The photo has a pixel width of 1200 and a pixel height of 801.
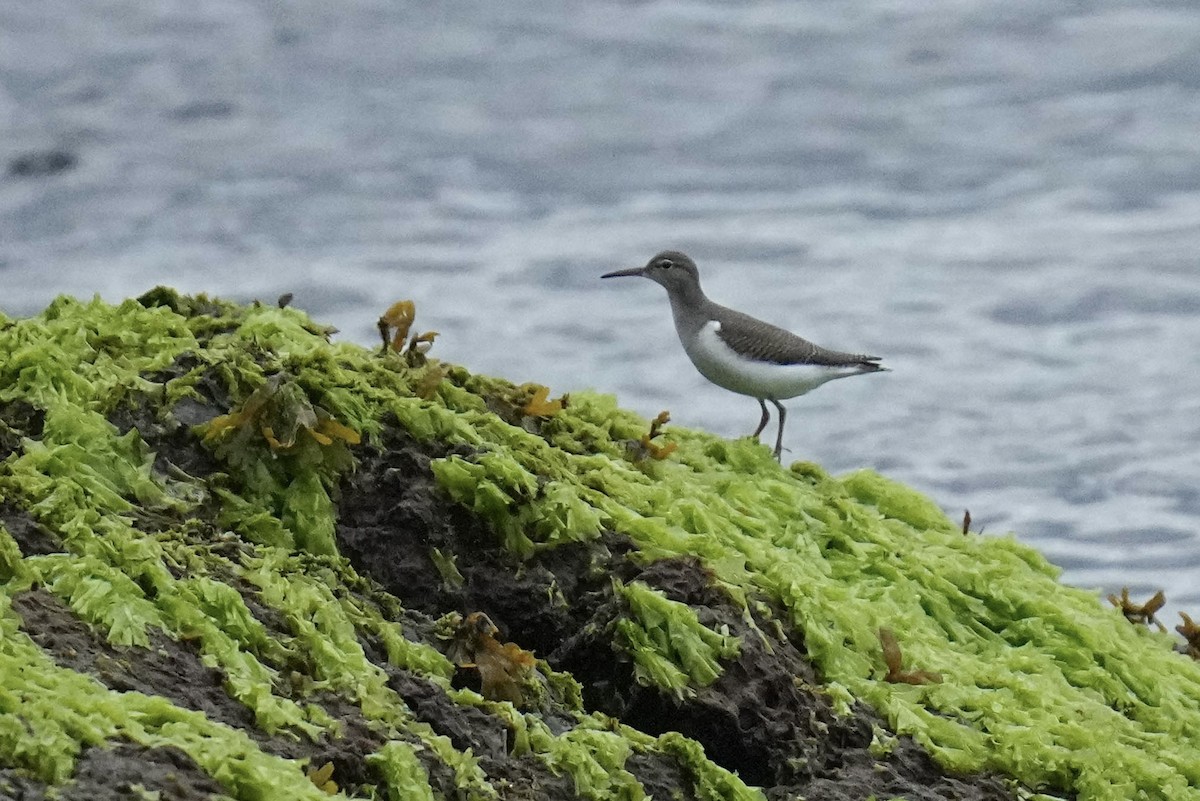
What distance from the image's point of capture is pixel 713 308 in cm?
889

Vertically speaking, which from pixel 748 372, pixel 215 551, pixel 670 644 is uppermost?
pixel 748 372

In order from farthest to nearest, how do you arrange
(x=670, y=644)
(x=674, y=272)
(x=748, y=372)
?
(x=674, y=272), (x=748, y=372), (x=670, y=644)

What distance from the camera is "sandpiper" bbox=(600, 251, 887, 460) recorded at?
8.41 m

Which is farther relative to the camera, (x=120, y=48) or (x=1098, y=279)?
(x=120, y=48)

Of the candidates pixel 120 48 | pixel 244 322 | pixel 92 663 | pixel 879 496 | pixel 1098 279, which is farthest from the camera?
pixel 120 48

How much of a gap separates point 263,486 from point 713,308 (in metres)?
5.14

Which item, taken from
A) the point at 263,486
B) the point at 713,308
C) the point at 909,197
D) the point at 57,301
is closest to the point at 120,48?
the point at 909,197

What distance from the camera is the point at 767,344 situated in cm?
846

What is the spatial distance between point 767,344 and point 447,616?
4.80 metres

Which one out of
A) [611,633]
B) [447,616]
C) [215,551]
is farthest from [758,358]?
[215,551]

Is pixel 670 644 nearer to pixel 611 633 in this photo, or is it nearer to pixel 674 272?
pixel 611 633

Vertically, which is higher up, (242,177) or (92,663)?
(242,177)

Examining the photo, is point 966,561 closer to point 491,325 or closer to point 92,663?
point 92,663

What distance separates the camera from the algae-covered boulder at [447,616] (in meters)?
3.20
